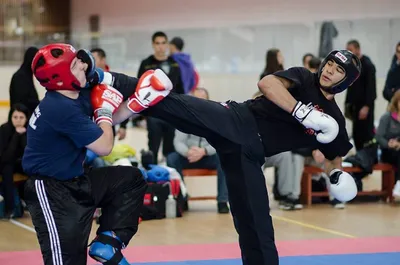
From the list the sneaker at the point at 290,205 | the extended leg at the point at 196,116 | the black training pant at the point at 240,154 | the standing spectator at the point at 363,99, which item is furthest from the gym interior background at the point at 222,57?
the extended leg at the point at 196,116

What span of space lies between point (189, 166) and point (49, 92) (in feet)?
16.1

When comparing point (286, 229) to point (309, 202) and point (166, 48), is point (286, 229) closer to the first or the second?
point (309, 202)

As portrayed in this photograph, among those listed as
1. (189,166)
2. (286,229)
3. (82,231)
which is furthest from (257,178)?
(189,166)

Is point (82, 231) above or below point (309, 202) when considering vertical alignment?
above

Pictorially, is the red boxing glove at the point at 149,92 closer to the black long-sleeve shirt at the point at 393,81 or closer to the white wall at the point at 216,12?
the black long-sleeve shirt at the point at 393,81

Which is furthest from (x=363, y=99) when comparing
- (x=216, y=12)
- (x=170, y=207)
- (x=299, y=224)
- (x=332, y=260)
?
(x=216, y=12)

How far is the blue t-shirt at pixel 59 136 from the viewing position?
199 inches

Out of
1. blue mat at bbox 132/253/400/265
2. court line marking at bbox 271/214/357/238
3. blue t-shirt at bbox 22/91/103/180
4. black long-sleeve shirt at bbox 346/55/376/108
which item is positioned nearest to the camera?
blue t-shirt at bbox 22/91/103/180

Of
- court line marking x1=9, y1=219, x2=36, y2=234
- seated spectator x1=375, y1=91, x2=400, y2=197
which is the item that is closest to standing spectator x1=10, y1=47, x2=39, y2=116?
court line marking x1=9, y1=219, x2=36, y2=234

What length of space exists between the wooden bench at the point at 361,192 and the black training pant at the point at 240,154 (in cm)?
449

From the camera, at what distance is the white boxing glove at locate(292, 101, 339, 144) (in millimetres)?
5410

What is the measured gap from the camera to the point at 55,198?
5.22 metres

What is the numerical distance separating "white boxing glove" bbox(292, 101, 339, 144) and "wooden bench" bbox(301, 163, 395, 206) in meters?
4.64

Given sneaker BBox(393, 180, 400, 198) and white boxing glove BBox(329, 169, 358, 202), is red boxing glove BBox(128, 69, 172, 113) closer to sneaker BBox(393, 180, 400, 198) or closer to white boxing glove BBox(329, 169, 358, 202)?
white boxing glove BBox(329, 169, 358, 202)
